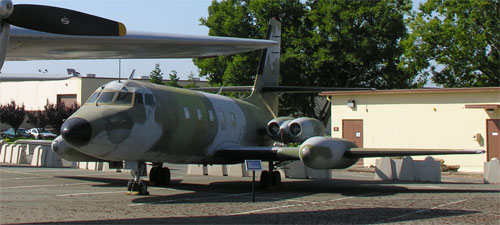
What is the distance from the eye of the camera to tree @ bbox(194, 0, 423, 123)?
4262cm

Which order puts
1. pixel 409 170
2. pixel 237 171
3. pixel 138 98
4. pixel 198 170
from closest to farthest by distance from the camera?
1. pixel 138 98
2. pixel 409 170
3. pixel 237 171
4. pixel 198 170

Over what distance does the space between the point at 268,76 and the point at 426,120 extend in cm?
1015

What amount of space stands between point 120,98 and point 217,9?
3528 centimetres

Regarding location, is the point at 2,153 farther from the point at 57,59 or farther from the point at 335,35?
the point at 335,35

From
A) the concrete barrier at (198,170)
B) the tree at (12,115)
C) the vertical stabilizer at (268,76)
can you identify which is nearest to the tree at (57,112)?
the tree at (12,115)

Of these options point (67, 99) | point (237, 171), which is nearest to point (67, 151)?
point (237, 171)

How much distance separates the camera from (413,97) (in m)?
28.8

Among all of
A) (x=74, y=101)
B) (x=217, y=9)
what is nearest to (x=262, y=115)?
(x=217, y=9)

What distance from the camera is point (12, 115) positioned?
70125mm

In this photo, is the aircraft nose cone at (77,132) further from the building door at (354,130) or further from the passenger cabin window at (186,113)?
the building door at (354,130)

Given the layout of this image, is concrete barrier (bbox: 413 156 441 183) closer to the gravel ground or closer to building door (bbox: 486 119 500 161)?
the gravel ground

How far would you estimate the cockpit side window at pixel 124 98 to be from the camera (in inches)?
547

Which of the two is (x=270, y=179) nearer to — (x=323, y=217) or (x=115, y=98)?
(x=115, y=98)

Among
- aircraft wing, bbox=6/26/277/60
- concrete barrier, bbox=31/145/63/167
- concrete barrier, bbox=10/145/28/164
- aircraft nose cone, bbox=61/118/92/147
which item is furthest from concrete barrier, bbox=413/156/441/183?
concrete barrier, bbox=10/145/28/164
